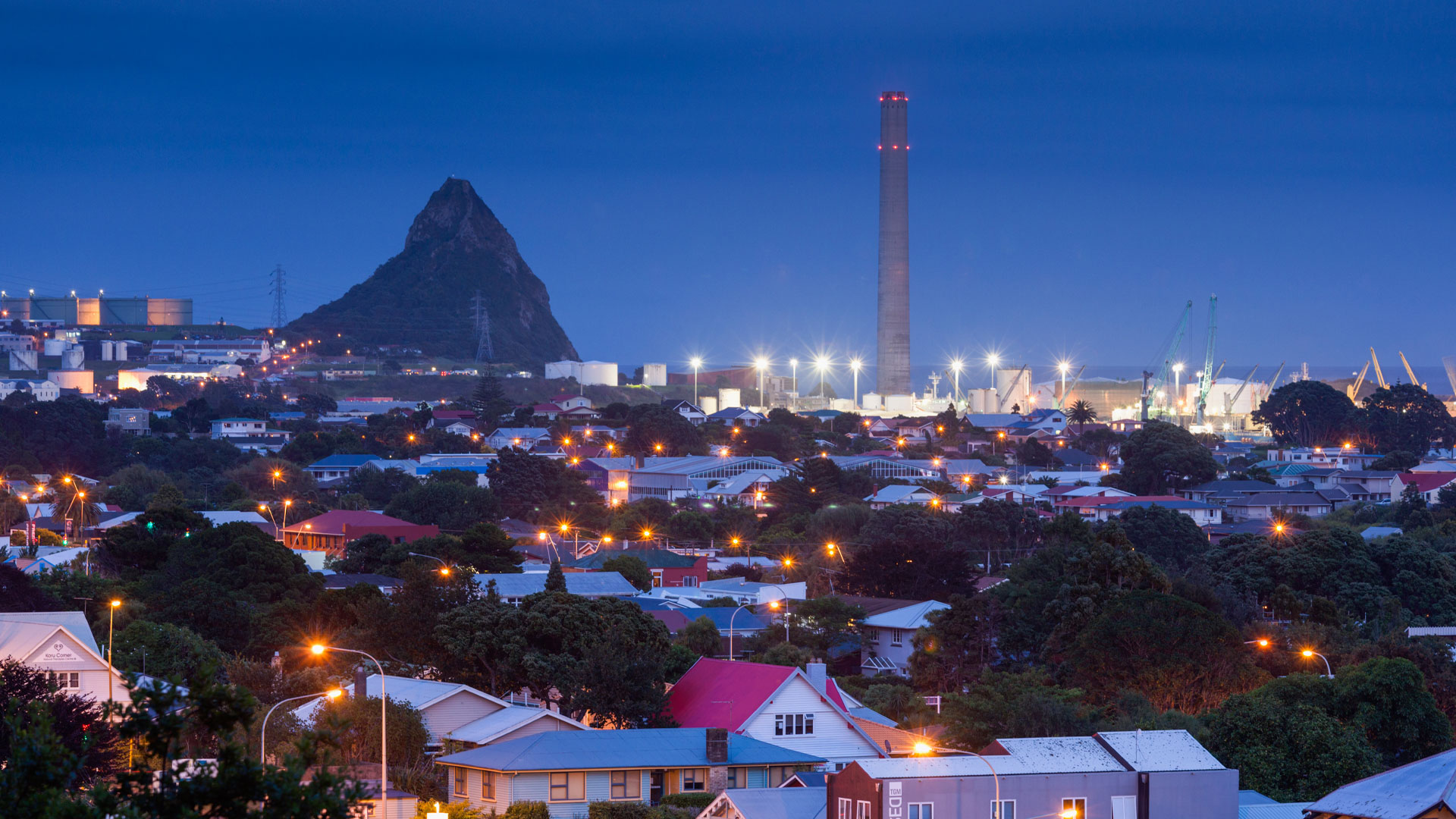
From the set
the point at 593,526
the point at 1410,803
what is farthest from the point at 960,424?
the point at 1410,803

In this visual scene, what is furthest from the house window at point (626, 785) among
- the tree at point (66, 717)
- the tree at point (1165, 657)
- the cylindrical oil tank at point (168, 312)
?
the cylindrical oil tank at point (168, 312)

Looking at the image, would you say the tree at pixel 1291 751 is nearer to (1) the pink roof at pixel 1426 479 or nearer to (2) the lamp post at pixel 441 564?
(2) the lamp post at pixel 441 564

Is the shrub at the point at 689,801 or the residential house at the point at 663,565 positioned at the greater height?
the shrub at the point at 689,801

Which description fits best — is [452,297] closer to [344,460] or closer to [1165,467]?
[344,460]

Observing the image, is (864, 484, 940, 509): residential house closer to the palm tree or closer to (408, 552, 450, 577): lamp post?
(408, 552, 450, 577): lamp post

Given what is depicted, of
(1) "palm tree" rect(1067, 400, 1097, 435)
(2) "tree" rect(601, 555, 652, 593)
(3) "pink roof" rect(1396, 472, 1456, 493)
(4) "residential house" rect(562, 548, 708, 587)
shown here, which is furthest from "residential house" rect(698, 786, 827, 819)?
(1) "palm tree" rect(1067, 400, 1097, 435)

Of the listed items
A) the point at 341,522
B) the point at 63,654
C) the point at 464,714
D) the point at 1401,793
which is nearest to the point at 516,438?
the point at 341,522
